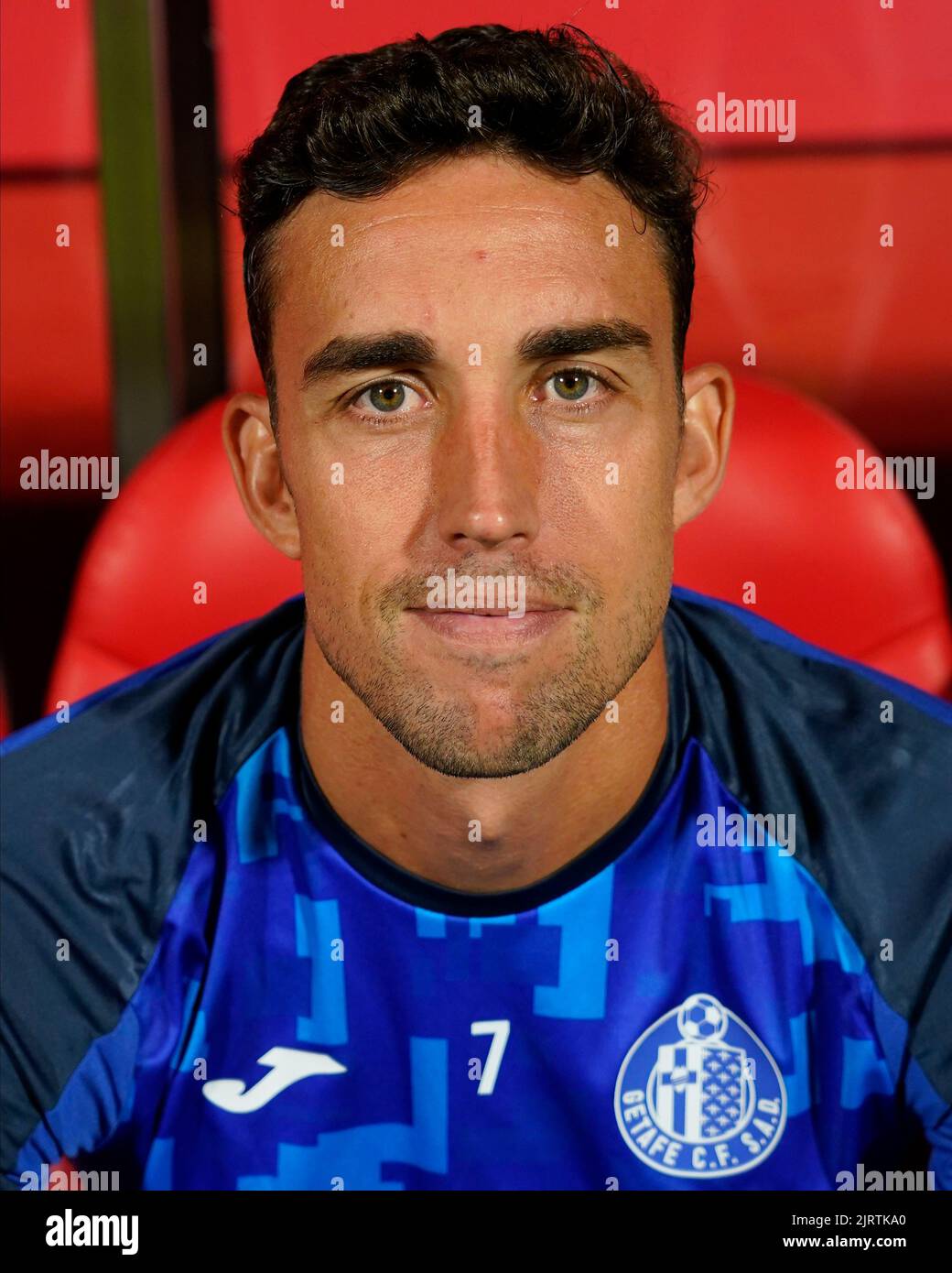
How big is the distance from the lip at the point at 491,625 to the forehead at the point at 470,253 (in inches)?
8.3

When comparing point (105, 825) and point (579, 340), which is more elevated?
point (579, 340)

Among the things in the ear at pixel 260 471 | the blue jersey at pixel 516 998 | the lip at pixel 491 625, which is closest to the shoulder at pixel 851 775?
the blue jersey at pixel 516 998

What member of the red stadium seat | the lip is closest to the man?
the lip

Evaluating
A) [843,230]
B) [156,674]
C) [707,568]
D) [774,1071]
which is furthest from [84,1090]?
[843,230]

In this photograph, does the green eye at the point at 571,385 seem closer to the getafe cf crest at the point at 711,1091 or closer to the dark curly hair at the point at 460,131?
the dark curly hair at the point at 460,131

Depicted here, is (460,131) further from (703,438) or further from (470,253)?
(703,438)

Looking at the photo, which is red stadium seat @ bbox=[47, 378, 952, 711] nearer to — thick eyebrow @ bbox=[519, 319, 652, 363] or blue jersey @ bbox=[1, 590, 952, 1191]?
blue jersey @ bbox=[1, 590, 952, 1191]

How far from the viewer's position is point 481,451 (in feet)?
2.95

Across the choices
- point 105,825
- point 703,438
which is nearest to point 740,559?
point 703,438

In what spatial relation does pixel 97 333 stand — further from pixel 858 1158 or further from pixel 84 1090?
pixel 858 1158

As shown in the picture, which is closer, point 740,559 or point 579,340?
point 579,340

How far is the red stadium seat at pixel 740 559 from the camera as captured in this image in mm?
1241

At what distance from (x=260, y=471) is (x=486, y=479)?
0.28 m

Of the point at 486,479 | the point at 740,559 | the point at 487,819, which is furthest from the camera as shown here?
the point at 740,559
